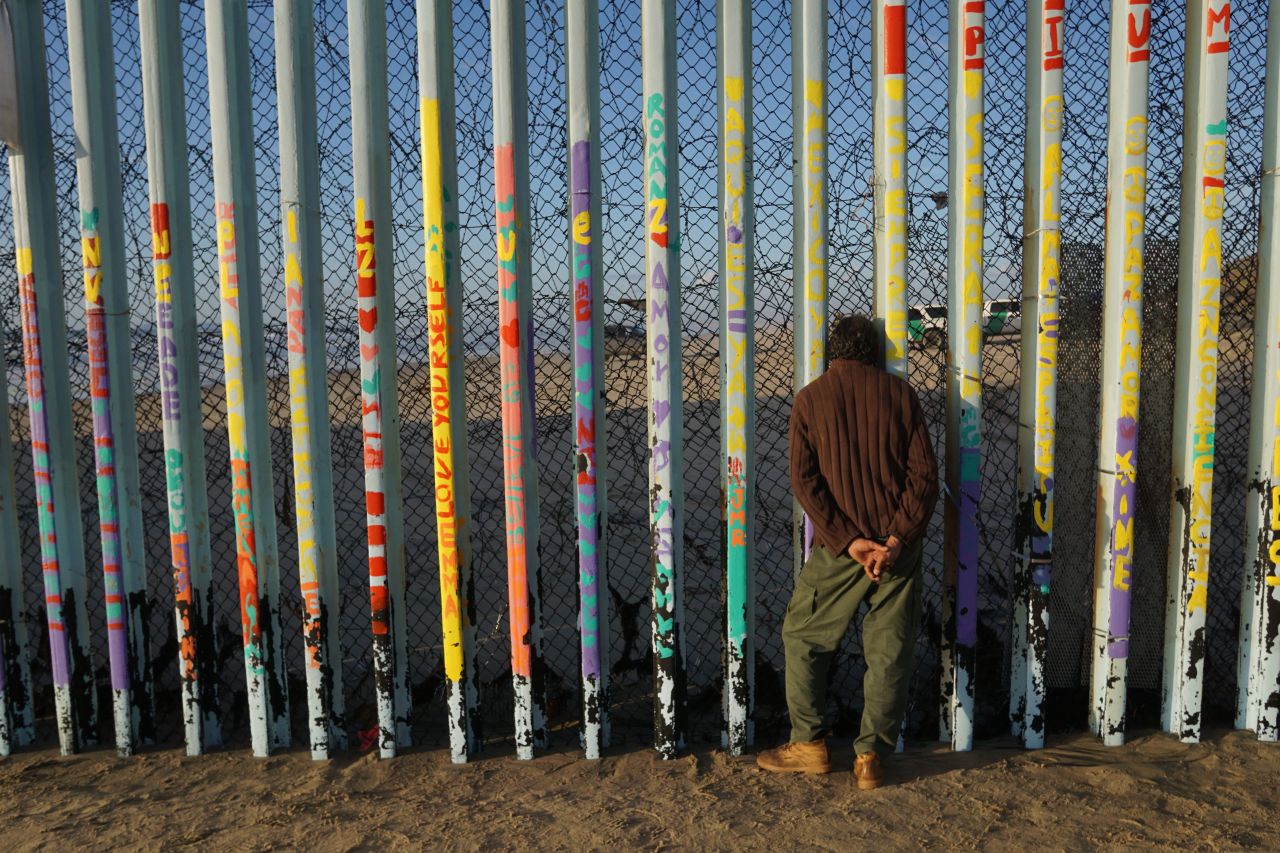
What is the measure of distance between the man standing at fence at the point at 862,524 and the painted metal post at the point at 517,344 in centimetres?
99

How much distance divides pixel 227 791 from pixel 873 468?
2664 millimetres

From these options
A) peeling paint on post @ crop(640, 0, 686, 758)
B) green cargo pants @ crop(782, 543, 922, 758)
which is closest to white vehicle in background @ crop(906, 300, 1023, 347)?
green cargo pants @ crop(782, 543, 922, 758)

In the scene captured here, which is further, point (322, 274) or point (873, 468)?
point (322, 274)

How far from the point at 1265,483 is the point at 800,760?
2.07 metres

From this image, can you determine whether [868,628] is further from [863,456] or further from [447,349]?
[447,349]

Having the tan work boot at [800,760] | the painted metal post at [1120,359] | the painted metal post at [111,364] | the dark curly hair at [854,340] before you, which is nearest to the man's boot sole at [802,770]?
the tan work boot at [800,760]

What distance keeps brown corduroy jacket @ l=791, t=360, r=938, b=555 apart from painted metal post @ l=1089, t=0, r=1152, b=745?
0.79m

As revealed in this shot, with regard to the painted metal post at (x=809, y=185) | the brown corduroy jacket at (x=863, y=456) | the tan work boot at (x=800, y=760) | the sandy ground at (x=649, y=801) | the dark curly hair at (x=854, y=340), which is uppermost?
the painted metal post at (x=809, y=185)

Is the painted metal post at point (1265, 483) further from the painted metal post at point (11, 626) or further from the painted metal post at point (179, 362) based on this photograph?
the painted metal post at point (11, 626)

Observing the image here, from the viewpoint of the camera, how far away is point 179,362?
3705 mm

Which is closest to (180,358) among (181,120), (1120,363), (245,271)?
(245,271)

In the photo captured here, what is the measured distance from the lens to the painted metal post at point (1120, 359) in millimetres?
3484

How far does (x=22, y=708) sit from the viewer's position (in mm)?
3963

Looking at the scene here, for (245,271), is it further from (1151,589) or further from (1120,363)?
(1151,589)
